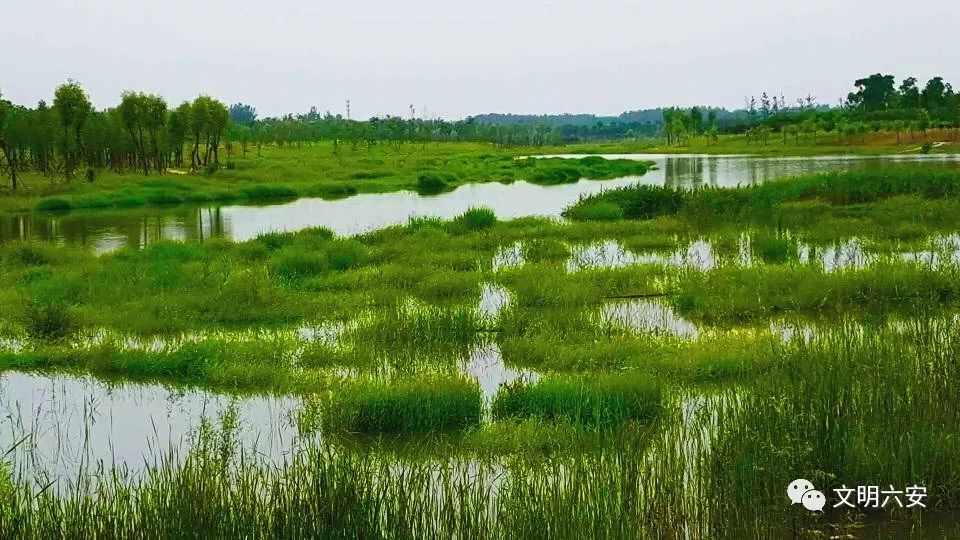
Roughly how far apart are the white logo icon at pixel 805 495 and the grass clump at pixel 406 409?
312cm

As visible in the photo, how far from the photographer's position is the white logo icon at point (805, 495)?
5.13 metres

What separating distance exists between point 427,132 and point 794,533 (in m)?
103

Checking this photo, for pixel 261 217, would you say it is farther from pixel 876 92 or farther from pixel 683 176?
pixel 876 92

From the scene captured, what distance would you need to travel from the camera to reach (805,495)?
5.16m

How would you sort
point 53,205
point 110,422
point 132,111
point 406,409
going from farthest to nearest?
1. point 132,111
2. point 53,205
3. point 110,422
4. point 406,409

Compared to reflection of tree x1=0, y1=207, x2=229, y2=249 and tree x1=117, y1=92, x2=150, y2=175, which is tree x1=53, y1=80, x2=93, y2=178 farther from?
reflection of tree x1=0, y1=207, x2=229, y2=249

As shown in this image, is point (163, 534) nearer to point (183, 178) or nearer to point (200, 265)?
point (200, 265)

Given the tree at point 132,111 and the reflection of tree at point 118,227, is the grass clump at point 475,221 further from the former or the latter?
the tree at point 132,111

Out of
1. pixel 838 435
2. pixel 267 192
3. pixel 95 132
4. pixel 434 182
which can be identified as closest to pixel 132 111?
pixel 95 132

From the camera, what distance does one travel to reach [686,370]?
859cm

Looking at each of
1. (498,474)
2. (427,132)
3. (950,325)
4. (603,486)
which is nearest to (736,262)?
(950,325)

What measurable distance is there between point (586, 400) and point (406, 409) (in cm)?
163

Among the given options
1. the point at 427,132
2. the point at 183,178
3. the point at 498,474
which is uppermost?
the point at 427,132

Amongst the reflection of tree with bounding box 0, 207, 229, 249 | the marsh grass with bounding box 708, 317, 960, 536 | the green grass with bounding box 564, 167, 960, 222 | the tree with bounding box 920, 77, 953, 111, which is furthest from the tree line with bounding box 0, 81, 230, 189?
the tree with bounding box 920, 77, 953, 111
